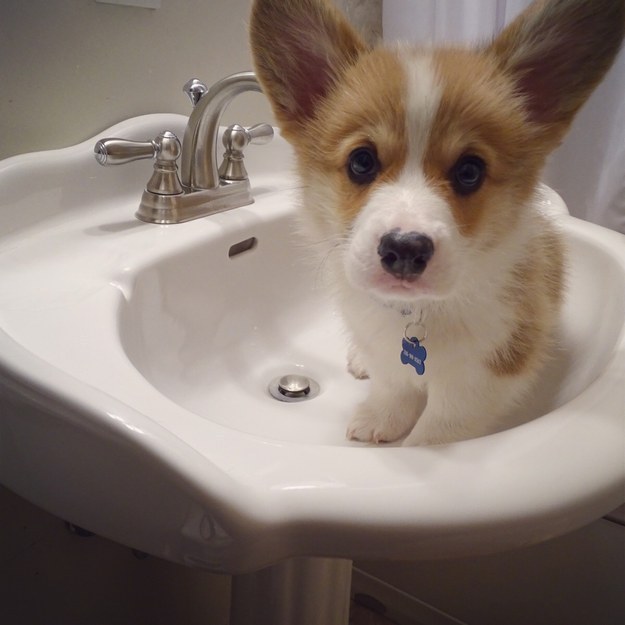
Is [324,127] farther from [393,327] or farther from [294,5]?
[393,327]

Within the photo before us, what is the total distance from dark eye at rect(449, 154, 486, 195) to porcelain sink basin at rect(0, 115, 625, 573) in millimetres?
229

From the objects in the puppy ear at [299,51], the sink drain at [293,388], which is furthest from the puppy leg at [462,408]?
the puppy ear at [299,51]

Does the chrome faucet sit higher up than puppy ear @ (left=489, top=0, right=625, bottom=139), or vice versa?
puppy ear @ (left=489, top=0, right=625, bottom=139)

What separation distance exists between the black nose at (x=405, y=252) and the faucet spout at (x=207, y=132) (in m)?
0.41

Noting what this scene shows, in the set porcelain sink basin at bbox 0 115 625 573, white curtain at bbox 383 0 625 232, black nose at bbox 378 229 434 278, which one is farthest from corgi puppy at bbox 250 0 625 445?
white curtain at bbox 383 0 625 232

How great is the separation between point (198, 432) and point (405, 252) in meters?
0.24

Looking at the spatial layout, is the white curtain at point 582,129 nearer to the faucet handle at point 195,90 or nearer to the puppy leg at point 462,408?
the faucet handle at point 195,90

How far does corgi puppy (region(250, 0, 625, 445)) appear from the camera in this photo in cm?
57

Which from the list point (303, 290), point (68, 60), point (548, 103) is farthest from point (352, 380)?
point (68, 60)

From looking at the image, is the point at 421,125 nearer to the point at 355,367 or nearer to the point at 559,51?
the point at 559,51

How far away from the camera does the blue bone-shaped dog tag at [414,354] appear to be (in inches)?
25.8

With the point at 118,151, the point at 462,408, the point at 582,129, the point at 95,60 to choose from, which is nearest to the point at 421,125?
the point at 462,408

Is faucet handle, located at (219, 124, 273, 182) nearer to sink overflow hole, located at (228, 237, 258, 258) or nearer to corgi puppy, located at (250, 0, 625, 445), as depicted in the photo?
sink overflow hole, located at (228, 237, 258, 258)

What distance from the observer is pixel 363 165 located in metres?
0.62
